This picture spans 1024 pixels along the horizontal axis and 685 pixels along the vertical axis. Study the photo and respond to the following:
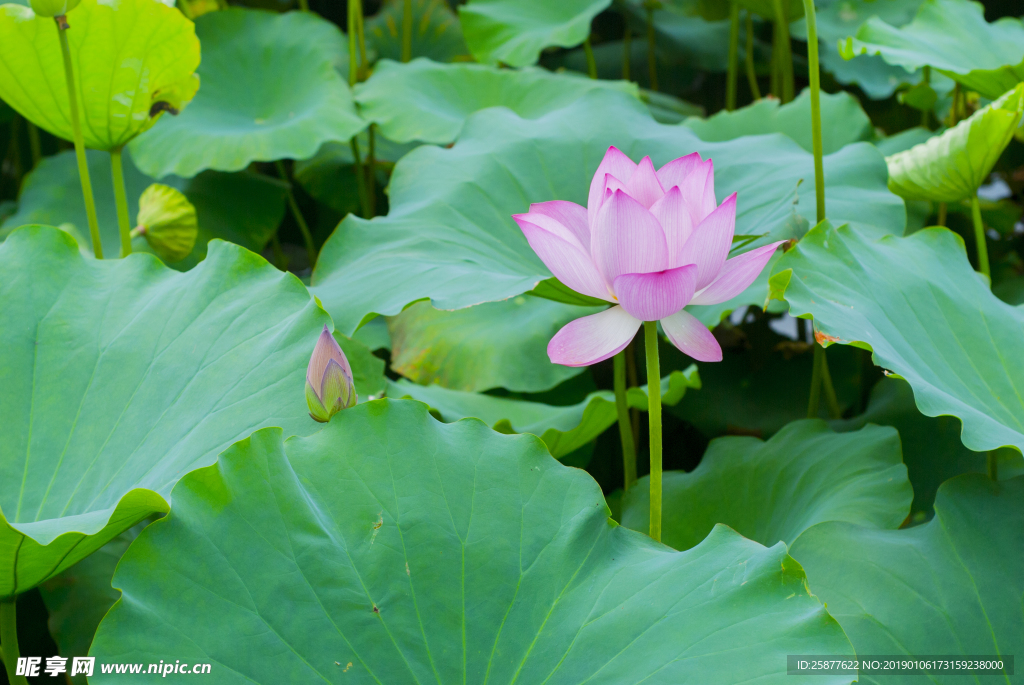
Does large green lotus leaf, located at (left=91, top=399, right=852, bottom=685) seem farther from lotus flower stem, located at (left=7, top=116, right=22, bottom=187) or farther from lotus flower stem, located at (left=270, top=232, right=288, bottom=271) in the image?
lotus flower stem, located at (left=7, top=116, right=22, bottom=187)

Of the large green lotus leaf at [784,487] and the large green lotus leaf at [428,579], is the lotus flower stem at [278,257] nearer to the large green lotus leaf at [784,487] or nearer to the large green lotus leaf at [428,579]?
the large green lotus leaf at [784,487]

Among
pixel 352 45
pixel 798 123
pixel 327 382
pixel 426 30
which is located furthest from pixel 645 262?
pixel 426 30

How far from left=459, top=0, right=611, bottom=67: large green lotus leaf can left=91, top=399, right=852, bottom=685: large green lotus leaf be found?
5.02 ft

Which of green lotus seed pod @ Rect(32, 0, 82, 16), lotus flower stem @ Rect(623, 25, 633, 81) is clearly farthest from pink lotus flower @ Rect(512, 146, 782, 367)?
lotus flower stem @ Rect(623, 25, 633, 81)

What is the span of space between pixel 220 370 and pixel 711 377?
1045 millimetres

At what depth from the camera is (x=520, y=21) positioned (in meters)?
2.12

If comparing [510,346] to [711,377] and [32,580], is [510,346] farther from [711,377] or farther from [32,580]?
[32,580]

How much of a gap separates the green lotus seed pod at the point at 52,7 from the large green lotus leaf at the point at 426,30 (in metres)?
1.60

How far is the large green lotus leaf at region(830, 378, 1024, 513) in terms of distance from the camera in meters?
1.08

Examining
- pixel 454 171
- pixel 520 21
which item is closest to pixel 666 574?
pixel 454 171

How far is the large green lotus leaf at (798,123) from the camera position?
1593 millimetres

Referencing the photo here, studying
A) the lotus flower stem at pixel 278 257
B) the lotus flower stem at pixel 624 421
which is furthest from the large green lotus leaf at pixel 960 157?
the lotus flower stem at pixel 278 257

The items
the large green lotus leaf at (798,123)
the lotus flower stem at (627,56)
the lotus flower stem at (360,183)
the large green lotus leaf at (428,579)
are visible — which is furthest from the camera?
the lotus flower stem at (627,56)

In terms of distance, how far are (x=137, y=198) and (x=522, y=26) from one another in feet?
3.64
